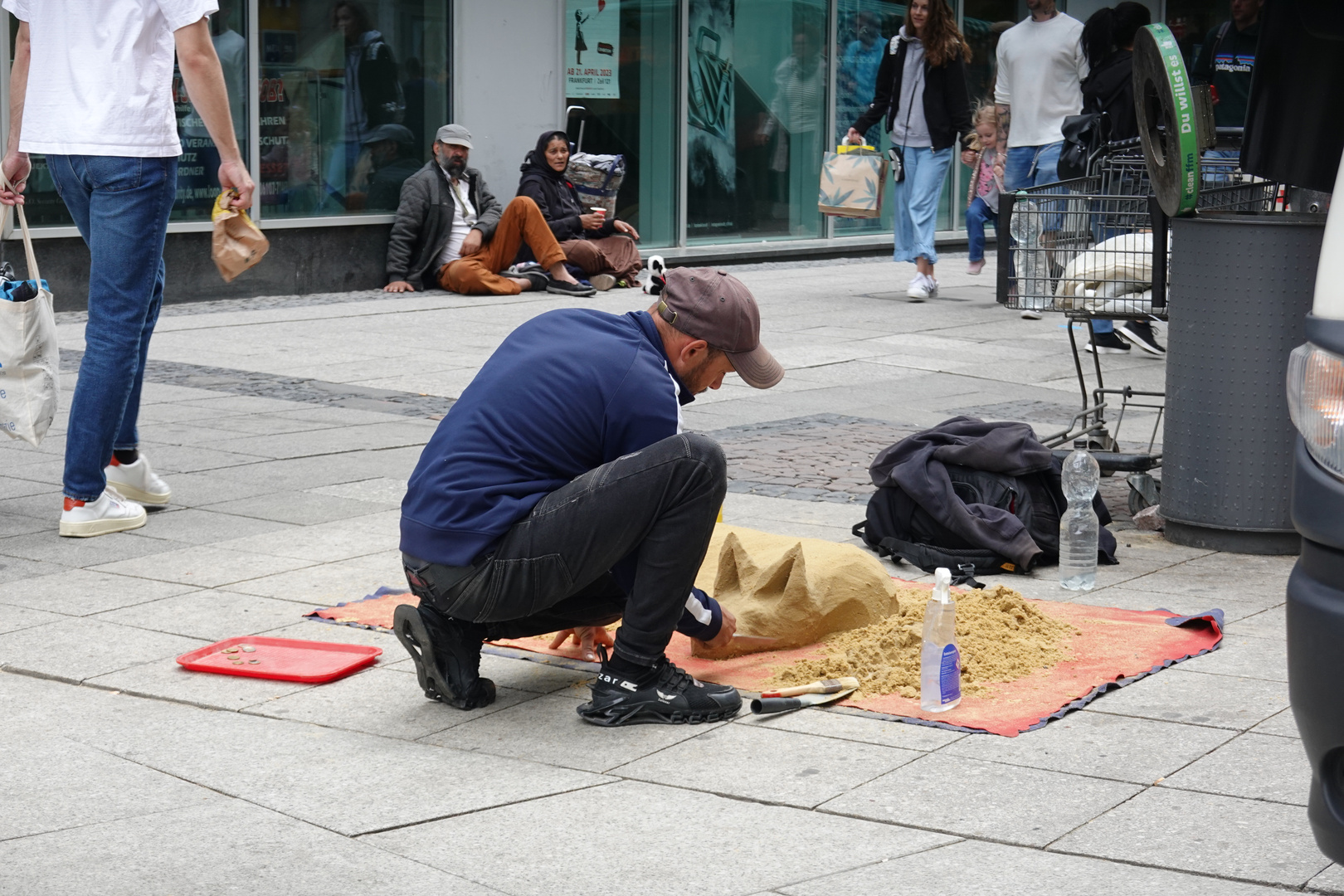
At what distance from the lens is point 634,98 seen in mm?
16328

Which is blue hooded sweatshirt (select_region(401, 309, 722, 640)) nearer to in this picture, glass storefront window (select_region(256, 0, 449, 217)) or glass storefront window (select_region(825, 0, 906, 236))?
glass storefront window (select_region(256, 0, 449, 217))

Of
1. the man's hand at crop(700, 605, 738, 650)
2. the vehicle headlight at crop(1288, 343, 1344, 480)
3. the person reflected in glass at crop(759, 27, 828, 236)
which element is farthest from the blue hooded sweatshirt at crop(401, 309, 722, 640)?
the person reflected in glass at crop(759, 27, 828, 236)

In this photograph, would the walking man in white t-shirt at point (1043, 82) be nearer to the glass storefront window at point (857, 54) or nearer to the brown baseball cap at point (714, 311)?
the glass storefront window at point (857, 54)

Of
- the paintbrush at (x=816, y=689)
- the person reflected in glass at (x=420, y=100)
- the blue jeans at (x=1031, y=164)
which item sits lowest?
the paintbrush at (x=816, y=689)

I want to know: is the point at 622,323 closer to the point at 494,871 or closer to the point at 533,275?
the point at 494,871

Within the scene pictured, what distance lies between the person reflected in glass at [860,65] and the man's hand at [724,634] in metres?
14.8

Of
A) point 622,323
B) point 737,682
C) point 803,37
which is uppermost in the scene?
point 803,37

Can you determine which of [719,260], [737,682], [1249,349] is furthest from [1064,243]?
[719,260]

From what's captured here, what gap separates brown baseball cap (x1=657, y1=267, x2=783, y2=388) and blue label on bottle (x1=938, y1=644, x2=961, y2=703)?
830 millimetres

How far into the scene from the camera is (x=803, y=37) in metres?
18.0

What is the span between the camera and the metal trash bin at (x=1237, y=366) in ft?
18.3

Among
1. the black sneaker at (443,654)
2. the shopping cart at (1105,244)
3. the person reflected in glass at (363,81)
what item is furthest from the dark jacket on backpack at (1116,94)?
the black sneaker at (443,654)

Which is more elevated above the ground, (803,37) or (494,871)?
(803,37)

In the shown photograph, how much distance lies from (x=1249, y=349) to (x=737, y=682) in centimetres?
238
